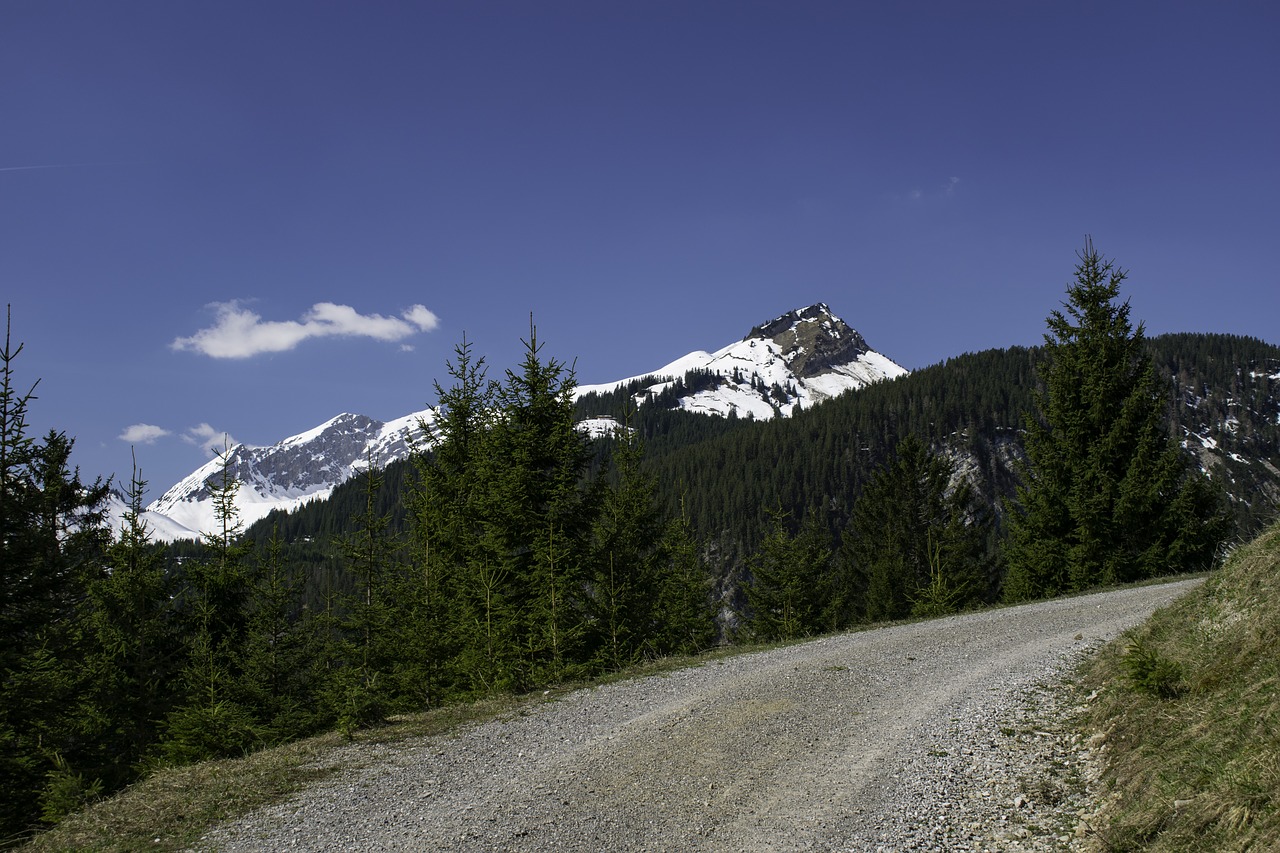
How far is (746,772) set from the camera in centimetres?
872

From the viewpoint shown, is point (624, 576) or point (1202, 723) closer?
point (1202, 723)

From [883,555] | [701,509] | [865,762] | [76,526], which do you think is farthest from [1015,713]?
[701,509]

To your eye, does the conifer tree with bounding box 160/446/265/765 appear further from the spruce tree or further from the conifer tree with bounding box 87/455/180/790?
the spruce tree

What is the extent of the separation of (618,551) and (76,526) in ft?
57.4

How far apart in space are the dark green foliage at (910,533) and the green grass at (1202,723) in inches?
1109

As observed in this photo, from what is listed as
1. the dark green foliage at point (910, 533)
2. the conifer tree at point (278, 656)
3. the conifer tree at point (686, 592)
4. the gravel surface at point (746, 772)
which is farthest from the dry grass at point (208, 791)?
the dark green foliage at point (910, 533)

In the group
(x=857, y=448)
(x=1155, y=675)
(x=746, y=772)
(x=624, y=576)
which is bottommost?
(x=746, y=772)

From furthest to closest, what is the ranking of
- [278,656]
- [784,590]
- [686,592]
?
[784,590]
[686,592]
[278,656]

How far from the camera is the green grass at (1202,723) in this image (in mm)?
5172

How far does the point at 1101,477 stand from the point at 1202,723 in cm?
1989

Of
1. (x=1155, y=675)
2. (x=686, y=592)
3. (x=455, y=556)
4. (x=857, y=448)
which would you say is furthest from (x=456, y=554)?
(x=857, y=448)

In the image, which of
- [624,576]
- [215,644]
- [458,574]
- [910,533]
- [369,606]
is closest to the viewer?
[624,576]

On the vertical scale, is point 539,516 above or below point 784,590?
above

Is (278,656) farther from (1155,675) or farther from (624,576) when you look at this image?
(1155,675)
